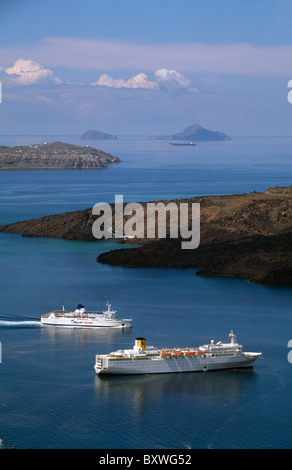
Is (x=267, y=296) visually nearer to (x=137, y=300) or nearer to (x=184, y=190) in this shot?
(x=137, y=300)

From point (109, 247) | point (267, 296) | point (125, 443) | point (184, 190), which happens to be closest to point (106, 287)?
point (267, 296)

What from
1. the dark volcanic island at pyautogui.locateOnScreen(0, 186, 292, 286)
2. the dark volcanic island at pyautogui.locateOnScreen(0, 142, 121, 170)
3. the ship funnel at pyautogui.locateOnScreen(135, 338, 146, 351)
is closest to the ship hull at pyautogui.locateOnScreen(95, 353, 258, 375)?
the ship funnel at pyautogui.locateOnScreen(135, 338, 146, 351)

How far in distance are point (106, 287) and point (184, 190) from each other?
41782 mm

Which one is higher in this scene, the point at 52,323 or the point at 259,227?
the point at 259,227

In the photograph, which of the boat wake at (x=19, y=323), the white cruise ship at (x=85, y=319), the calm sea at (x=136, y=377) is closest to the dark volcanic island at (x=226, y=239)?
the calm sea at (x=136, y=377)

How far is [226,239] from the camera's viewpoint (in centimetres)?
4316

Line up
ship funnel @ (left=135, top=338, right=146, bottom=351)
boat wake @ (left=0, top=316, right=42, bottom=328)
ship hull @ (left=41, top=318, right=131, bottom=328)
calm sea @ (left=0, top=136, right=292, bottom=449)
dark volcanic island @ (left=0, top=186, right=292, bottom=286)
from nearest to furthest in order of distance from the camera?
1. calm sea @ (left=0, top=136, right=292, bottom=449)
2. ship funnel @ (left=135, top=338, right=146, bottom=351)
3. ship hull @ (left=41, top=318, right=131, bottom=328)
4. boat wake @ (left=0, top=316, right=42, bottom=328)
5. dark volcanic island @ (left=0, top=186, right=292, bottom=286)

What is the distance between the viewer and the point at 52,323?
26609mm

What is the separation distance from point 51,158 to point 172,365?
11070 cm

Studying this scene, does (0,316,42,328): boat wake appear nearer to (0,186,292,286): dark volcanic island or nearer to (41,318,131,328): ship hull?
(41,318,131,328): ship hull

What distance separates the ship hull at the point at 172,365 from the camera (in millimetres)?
21219

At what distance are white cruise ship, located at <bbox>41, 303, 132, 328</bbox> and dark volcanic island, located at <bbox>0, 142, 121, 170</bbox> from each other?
97.7m

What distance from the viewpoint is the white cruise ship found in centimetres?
2631

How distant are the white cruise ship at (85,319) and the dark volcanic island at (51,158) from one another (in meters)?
97.7
